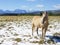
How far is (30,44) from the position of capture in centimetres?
1046

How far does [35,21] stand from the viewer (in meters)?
12.7

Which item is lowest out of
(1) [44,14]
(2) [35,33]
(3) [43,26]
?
(2) [35,33]

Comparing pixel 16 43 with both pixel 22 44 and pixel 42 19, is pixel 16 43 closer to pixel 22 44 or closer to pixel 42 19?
pixel 22 44

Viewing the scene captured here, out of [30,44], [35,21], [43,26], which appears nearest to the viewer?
[30,44]

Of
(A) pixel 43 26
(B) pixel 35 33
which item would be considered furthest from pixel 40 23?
(B) pixel 35 33

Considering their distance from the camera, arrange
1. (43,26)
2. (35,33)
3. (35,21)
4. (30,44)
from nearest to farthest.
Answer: (30,44), (43,26), (35,21), (35,33)

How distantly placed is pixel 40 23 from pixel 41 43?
1.50 m

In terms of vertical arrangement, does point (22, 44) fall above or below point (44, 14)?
below

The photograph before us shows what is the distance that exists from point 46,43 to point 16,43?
172 centimetres

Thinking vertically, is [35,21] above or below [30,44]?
above

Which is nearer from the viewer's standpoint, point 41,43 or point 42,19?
point 41,43

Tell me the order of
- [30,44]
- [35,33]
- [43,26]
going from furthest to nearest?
[35,33], [43,26], [30,44]

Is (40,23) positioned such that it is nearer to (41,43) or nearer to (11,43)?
(41,43)

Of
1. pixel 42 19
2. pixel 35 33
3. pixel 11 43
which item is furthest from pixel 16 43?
pixel 35 33
